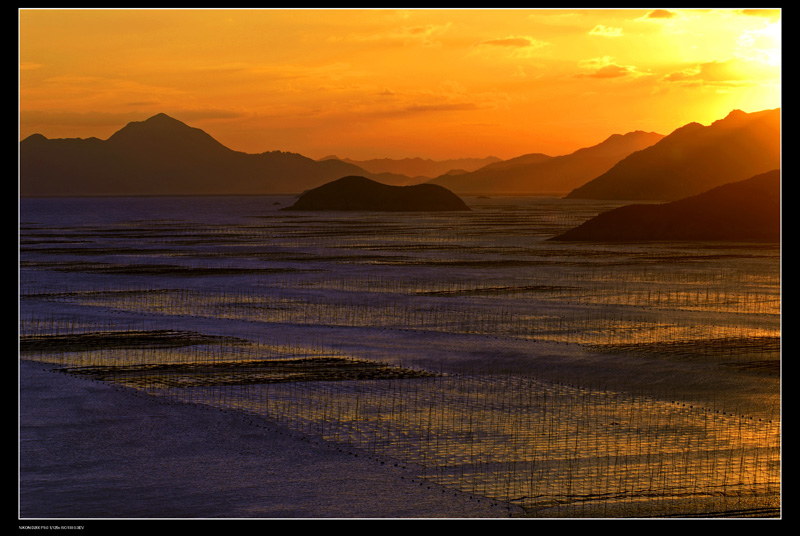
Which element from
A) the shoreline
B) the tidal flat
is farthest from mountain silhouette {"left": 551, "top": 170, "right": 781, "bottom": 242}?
the shoreline

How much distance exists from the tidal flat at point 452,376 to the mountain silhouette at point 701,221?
29.6m

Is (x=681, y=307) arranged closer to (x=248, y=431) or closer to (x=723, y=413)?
(x=723, y=413)

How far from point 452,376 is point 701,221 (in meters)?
65.6

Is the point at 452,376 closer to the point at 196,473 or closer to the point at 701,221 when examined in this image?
the point at 196,473

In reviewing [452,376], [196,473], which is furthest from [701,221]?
[196,473]

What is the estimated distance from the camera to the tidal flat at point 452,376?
1472 cm

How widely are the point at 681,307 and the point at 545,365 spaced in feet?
43.5

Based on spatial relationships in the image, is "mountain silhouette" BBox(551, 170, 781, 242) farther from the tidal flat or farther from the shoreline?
the shoreline

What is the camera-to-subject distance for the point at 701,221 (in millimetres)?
82812

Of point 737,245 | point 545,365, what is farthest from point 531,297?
point 737,245

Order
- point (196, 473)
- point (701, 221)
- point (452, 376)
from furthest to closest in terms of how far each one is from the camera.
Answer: point (701, 221)
point (452, 376)
point (196, 473)
